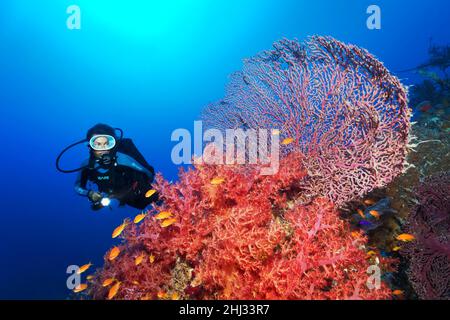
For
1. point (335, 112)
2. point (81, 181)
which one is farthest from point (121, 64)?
point (335, 112)

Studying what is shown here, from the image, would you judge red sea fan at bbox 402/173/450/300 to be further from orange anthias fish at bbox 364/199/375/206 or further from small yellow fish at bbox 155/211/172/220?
small yellow fish at bbox 155/211/172/220

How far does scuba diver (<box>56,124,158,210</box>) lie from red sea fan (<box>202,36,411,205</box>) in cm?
258

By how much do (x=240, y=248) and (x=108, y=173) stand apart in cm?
344

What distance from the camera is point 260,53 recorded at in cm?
545

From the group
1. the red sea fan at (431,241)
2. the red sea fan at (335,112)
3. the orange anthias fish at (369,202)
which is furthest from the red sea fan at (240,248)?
the orange anthias fish at (369,202)

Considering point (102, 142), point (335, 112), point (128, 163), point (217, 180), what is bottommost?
point (217, 180)

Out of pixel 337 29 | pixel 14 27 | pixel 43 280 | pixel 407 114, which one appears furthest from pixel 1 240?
pixel 337 29

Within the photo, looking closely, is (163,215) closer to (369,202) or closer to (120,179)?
(120,179)

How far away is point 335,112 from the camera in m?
4.29

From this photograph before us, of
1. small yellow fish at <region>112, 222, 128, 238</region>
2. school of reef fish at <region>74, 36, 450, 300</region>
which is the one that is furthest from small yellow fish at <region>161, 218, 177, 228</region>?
small yellow fish at <region>112, 222, 128, 238</region>

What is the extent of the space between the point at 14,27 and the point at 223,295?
3171 inches

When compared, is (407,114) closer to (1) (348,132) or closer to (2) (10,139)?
(1) (348,132)

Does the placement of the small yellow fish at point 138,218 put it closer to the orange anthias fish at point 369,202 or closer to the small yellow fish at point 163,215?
the small yellow fish at point 163,215

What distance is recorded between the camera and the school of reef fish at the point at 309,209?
8.53 feet
